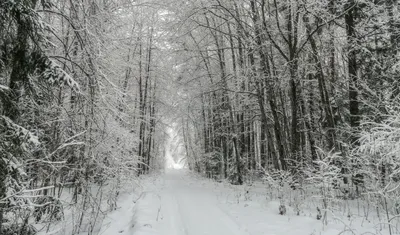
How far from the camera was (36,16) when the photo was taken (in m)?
3.86

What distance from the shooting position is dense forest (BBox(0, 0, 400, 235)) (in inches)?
159

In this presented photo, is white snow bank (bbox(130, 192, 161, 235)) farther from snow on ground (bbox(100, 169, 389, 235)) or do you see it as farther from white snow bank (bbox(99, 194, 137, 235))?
white snow bank (bbox(99, 194, 137, 235))

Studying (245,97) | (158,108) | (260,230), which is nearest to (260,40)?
(245,97)

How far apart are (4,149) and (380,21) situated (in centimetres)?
1046

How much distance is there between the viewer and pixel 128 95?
929 centimetres

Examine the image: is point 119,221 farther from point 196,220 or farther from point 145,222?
point 196,220

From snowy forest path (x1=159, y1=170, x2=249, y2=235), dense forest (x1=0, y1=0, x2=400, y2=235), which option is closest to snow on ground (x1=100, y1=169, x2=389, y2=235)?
snowy forest path (x1=159, y1=170, x2=249, y2=235)

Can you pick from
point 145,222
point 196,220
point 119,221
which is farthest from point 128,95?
point 196,220

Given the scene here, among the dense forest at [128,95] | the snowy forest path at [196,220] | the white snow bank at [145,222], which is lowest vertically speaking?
the snowy forest path at [196,220]

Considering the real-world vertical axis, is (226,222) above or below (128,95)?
below

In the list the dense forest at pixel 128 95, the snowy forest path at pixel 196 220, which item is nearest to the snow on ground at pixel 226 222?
the snowy forest path at pixel 196 220

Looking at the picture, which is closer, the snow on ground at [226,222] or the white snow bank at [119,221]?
the snow on ground at [226,222]

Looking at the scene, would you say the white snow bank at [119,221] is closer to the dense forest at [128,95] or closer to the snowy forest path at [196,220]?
the dense forest at [128,95]

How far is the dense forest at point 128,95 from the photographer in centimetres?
404
